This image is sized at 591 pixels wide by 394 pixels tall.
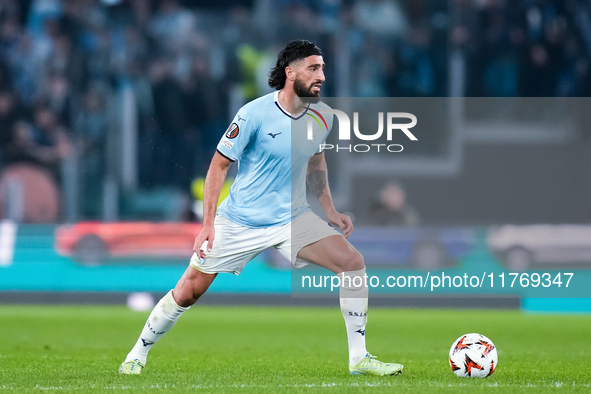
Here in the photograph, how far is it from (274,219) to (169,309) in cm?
81

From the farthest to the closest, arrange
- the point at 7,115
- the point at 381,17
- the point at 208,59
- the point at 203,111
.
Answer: the point at 381,17
the point at 208,59
the point at 7,115
the point at 203,111

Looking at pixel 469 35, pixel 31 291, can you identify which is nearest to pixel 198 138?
pixel 31 291

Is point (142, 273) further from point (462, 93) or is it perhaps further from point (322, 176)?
point (322, 176)

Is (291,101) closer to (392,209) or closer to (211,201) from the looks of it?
(211,201)

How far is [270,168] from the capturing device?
5.80 m

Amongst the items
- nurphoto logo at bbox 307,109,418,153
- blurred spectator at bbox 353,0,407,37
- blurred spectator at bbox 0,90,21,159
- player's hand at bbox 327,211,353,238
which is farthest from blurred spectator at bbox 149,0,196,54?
player's hand at bbox 327,211,353,238

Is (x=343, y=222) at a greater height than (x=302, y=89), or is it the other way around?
(x=302, y=89)

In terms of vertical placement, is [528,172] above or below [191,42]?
below

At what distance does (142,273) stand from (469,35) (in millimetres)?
5857

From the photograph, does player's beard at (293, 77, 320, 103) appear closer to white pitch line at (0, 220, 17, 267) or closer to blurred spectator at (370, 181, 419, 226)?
blurred spectator at (370, 181, 419, 226)

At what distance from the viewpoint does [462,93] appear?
13.6 meters

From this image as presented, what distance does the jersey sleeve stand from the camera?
559cm

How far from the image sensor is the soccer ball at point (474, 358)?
18.4 feet

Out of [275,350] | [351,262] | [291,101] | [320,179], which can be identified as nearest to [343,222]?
[320,179]
